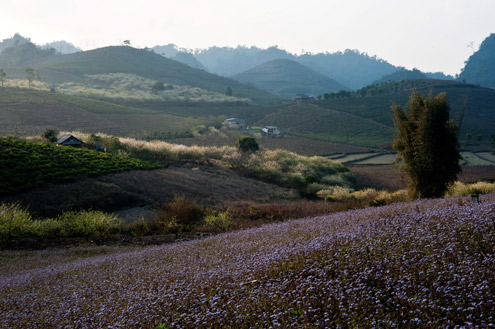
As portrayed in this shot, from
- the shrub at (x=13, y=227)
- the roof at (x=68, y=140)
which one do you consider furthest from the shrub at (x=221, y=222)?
the roof at (x=68, y=140)

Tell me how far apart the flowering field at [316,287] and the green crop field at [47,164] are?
19.9 meters

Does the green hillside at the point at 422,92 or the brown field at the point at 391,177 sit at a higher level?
the green hillside at the point at 422,92

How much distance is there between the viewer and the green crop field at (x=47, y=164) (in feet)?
84.2

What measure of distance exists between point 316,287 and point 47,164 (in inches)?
1134

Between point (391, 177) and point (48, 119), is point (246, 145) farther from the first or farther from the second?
point (48, 119)

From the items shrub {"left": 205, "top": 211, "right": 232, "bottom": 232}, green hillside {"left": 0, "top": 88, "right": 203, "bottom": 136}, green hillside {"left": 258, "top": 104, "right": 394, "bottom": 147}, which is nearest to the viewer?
shrub {"left": 205, "top": 211, "right": 232, "bottom": 232}

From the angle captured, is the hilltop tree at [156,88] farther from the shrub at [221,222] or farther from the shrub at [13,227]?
the shrub at [13,227]

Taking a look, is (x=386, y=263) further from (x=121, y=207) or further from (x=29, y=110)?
(x=29, y=110)

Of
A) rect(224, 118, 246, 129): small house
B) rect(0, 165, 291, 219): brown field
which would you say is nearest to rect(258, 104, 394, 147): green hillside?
rect(224, 118, 246, 129): small house

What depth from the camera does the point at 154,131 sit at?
7219cm

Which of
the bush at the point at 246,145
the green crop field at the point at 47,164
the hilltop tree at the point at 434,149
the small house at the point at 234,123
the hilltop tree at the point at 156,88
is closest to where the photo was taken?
the hilltop tree at the point at 434,149

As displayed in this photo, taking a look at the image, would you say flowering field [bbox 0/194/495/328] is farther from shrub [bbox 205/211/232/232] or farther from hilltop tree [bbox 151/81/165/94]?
A: hilltop tree [bbox 151/81/165/94]

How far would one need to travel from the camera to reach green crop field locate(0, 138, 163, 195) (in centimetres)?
2567

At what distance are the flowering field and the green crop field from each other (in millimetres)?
19896
